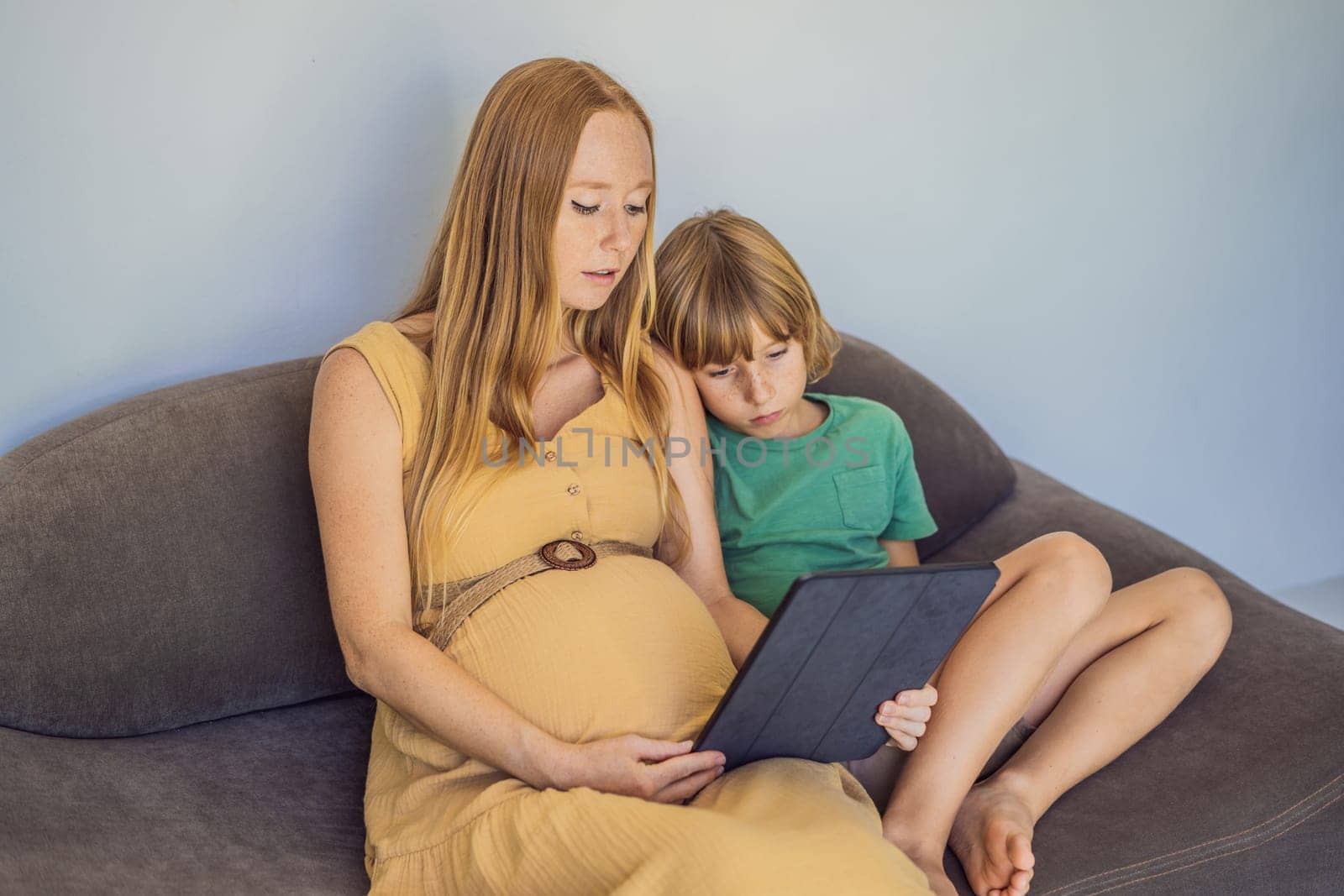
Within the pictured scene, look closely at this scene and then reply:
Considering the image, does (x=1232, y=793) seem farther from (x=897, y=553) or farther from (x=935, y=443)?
(x=935, y=443)

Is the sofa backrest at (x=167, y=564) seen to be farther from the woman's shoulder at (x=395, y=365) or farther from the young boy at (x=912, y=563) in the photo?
the young boy at (x=912, y=563)

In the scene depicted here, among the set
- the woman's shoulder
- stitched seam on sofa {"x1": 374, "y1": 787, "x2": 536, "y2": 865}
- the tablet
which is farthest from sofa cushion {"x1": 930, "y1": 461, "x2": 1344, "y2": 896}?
the woman's shoulder

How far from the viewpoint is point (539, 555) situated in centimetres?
157

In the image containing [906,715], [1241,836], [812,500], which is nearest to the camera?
[906,715]

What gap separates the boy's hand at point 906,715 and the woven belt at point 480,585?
1.34 ft

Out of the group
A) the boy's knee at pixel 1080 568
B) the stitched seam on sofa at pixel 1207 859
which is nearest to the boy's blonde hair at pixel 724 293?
the boy's knee at pixel 1080 568

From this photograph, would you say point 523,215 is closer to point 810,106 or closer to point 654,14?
point 654,14

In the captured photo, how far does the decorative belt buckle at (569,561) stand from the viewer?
1556 millimetres

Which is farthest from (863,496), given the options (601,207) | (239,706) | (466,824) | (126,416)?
(126,416)

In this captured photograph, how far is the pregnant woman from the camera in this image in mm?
1273

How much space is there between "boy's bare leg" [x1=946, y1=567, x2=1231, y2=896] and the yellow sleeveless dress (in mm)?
192

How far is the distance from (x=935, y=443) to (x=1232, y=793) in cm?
78

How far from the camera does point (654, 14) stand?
6.97ft

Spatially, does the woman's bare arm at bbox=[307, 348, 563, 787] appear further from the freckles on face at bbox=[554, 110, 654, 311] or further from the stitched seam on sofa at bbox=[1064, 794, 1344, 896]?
the stitched seam on sofa at bbox=[1064, 794, 1344, 896]
